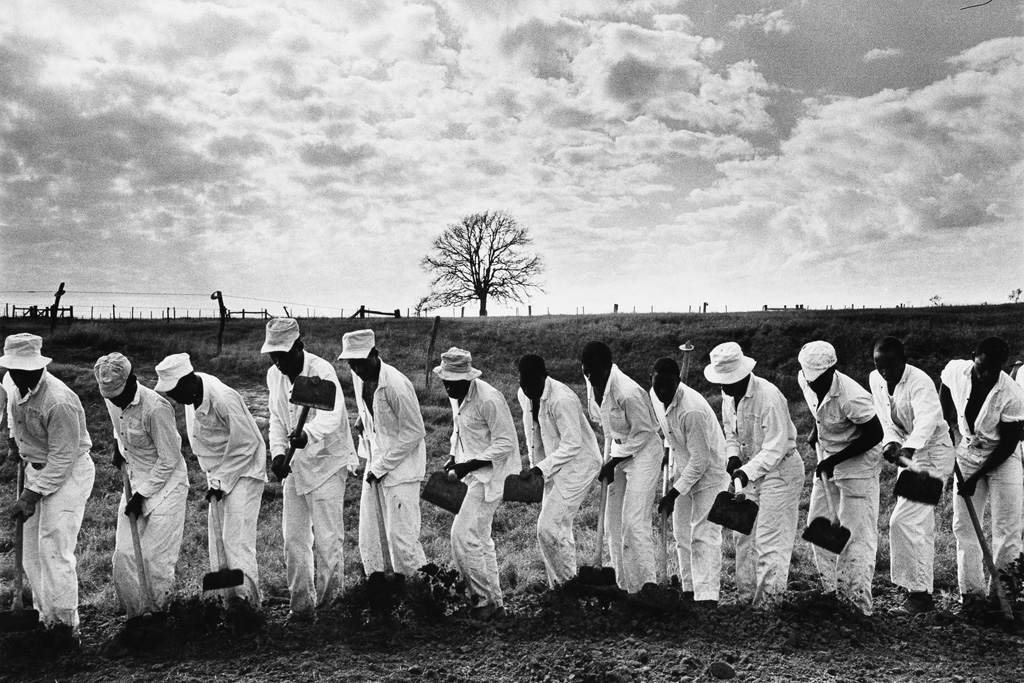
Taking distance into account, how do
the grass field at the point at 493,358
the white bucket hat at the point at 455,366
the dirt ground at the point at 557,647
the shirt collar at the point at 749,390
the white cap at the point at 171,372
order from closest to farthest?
the dirt ground at the point at 557,647 → the white cap at the point at 171,372 → the white bucket hat at the point at 455,366 → the shirt collar at the point at 749,390 → the grass field at the point at 493,358

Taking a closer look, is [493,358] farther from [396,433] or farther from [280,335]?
[280,335]

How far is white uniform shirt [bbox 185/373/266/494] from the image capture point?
619 centimetres

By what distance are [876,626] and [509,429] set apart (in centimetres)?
318

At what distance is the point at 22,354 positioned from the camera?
240 inches

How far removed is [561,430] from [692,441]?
108 cm

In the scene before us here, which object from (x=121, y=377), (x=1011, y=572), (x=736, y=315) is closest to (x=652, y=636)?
(x=1011, y=572)

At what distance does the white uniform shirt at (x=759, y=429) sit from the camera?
6.33 meters

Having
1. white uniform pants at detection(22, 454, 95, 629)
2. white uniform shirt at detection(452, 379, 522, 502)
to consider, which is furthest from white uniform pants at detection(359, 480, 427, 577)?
white uniform pants at detection(22, 454, 95, 629)

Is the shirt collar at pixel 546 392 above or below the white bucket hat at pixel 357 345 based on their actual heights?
below

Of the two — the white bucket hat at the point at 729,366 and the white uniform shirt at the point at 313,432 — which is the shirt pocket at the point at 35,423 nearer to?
the white uniform shirt at the point at 313,432

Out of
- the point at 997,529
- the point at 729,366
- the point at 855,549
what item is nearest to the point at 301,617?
the point at 729,366

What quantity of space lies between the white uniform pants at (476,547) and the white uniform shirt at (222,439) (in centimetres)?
163

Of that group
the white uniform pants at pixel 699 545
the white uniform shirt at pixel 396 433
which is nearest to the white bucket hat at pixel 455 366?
the white uniform shirt at pixel 396 433

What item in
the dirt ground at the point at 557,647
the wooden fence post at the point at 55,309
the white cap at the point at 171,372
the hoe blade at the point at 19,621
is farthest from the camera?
the wooden fence post at the point at 55,309
